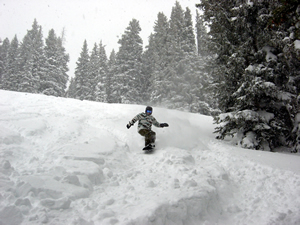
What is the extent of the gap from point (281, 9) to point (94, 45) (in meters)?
38.1

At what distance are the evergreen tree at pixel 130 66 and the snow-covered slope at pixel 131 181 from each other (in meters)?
18.9

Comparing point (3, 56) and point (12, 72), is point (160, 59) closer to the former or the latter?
point (12, 72)

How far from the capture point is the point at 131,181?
4.95 meters

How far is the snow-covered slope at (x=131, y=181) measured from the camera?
11.4ft

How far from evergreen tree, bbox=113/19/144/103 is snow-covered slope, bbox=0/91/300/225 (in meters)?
18.9

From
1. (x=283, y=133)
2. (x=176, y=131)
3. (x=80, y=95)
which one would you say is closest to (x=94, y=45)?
(x=80, y=95)

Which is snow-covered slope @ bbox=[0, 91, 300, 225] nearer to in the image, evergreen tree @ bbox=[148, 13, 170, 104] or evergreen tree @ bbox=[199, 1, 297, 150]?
evergreen tree @ bbox=[199, 1, 297, 150]

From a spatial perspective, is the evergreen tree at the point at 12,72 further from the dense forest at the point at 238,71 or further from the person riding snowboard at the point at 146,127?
the person riding snowboard at the point at 146,127

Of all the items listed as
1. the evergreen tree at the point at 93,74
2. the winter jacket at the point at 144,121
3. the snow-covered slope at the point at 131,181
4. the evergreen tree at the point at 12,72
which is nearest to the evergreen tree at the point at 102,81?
the evergreen tree at the point at 93,74

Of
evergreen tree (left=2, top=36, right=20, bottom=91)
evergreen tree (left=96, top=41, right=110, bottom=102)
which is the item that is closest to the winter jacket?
evergreen tree (left=96, top=41, right=110, bottom=102)

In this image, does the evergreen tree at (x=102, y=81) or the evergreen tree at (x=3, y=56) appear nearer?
the evergreen tree at (x=102, y=81)

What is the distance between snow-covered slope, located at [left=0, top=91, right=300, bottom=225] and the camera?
136 inches

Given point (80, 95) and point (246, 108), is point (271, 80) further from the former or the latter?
point (80, 95)

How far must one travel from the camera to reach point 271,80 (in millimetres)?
8383
